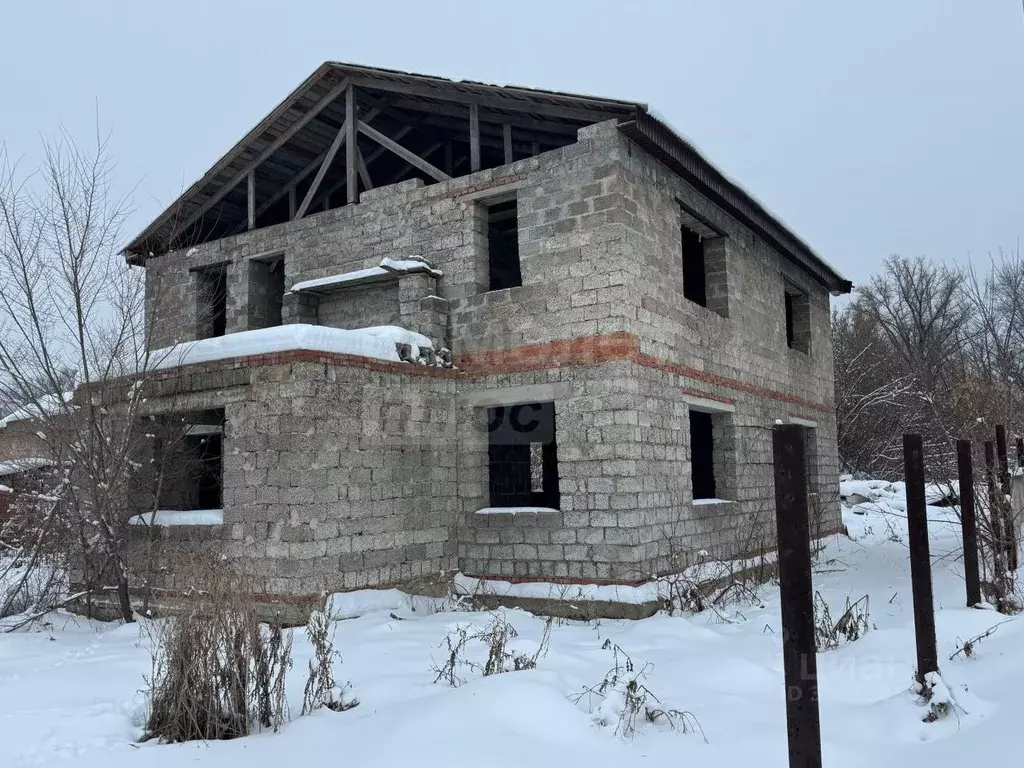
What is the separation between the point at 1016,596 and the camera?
278 inches

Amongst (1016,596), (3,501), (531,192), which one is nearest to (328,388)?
(531,192)

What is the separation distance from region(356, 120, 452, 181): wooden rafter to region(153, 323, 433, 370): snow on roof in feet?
7.65

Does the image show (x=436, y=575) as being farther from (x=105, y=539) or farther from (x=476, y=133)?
(x=476, y=133)

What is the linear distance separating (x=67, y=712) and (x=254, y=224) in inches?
322

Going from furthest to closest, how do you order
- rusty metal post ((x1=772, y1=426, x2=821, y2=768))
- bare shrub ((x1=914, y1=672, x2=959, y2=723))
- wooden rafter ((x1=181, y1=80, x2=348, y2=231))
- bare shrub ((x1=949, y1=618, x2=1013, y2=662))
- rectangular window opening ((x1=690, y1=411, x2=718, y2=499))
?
rectangular window opening ((x1=690, y1=411, x2=718, y2=499)) → wooden rafter ((x1=181, y1=80, x2=348, y2=231)) → bare shrub ((x1=949, y1=618, x2=1013, y2=662)) → bare shrub ((x1=914, y1=672, x2=959, y2=723)) → rusty metal post ((x1=772, y1=426, x2=821, y2=768))

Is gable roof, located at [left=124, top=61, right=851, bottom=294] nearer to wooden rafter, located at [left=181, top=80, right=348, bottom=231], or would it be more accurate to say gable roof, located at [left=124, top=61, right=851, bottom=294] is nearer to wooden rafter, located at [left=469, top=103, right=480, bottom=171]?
wooden rafter, located at [left=181, top=80, right=348, bottom=231]

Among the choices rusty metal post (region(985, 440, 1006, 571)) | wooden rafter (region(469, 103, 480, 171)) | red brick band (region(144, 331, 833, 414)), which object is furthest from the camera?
wooden rafter (region(469, 103, 480, 171))

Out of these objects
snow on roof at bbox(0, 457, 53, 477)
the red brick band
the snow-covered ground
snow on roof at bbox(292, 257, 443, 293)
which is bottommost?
the snow-covered ground

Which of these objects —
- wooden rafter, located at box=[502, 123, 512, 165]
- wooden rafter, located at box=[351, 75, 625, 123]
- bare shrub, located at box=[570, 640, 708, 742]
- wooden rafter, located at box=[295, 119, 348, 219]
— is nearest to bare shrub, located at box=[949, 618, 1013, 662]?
bare shrub, located at box=[570, 640, 708, 742]

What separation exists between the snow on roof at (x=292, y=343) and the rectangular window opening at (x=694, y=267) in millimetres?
4923

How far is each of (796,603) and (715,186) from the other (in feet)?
28.3

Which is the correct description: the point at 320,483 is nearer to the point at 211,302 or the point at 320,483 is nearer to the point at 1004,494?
the point at 211,302

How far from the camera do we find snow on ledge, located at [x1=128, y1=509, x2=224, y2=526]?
8.50 meters

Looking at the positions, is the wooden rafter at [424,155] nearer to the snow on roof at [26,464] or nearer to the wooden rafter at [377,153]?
the wooden rafter at [377,153]
